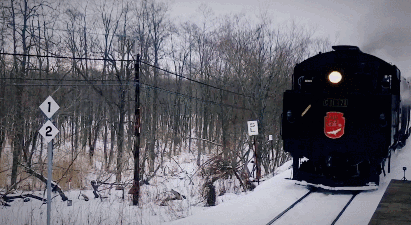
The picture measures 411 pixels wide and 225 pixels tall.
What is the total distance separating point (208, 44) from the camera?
31484mm

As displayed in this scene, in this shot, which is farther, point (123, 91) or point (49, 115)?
point (123, 91)

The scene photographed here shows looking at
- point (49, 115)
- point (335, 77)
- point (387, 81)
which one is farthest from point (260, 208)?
point (49, 115)

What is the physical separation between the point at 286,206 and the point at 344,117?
2.81m

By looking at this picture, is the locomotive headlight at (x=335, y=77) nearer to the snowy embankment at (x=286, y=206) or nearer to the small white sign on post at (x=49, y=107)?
the snowy embankment at (x=286, y=206)

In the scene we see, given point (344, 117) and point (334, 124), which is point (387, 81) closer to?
point (344, 117)

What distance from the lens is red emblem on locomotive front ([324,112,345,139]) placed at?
9.23m

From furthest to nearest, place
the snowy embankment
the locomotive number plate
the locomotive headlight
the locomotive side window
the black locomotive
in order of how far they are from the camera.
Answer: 1. the locomotive headlight
2. the locomotive side window
3. the locomotive number plate
4. the black locomotive
5. the snowy embankment

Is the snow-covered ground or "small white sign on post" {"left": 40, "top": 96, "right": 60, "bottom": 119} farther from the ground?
"small white sign on post" {"left": 40, "top": 96, "right": 60, "bottom": 119}

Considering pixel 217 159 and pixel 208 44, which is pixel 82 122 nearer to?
pixel 208 44

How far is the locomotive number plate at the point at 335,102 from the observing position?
30.0 feet

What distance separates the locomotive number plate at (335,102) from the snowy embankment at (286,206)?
2.55 meters

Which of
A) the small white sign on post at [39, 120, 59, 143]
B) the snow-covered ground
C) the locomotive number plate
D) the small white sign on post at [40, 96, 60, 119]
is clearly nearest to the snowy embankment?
the snow-covered ground

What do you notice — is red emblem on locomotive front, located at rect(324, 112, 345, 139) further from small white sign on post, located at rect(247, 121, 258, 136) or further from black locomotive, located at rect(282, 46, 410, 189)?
small white sign on post, located at rect(247, 121, 258, 136)

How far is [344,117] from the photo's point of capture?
9234mm
